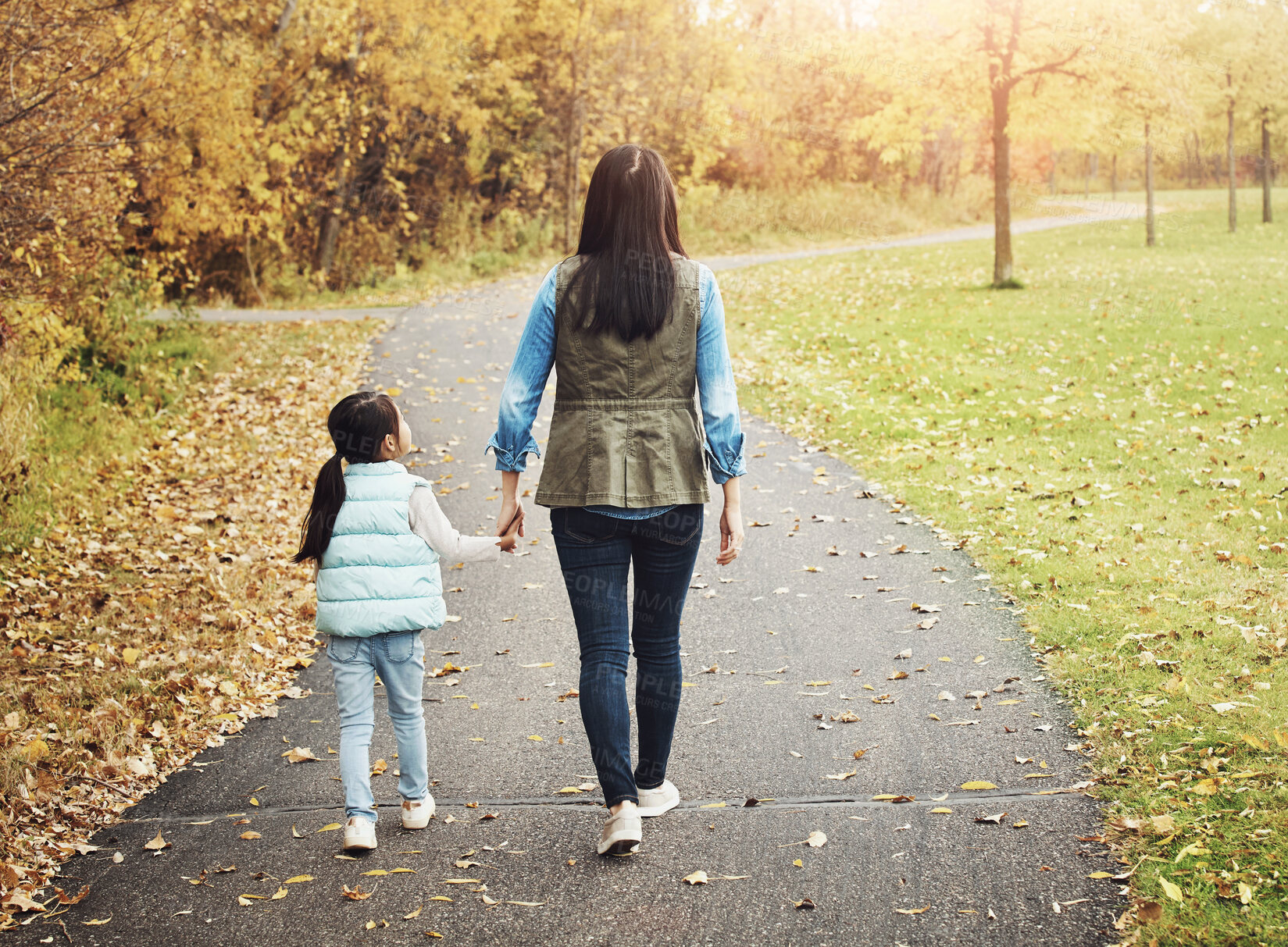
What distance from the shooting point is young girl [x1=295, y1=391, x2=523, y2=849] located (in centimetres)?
346

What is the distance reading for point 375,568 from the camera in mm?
3475

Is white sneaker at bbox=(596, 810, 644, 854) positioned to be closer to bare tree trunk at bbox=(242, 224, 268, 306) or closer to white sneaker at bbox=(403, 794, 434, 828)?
white sneaker at bbox=(403, 794, 434, 828)

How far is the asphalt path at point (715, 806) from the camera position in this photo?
313 centimetres

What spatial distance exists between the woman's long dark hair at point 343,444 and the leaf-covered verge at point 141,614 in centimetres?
148

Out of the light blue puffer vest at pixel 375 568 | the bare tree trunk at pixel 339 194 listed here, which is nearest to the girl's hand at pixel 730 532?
the light blue puffer vest at pixel 375 568

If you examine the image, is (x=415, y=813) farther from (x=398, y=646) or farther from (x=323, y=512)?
(x=323, y=512)

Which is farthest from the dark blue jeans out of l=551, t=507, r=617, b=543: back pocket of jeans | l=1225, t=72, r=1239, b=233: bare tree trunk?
l=1225, t=72, r=1239, b=233: bare tree trunk

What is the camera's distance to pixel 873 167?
36.7 metres

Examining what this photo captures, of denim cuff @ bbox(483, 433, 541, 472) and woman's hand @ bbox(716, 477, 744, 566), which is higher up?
denim cuff @ bbox(483, 433, 541, 472)

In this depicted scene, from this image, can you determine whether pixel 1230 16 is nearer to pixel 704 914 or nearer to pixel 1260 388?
pixel 1260 388

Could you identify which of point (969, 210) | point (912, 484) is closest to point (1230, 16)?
point (969, 210)

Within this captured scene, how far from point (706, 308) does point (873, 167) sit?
3596cm

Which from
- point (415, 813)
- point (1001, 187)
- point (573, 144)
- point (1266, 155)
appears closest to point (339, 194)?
point (573, 144)

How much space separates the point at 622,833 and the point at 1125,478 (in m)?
6.30
